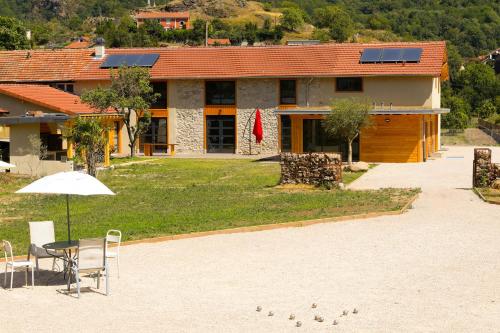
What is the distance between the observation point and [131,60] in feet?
164

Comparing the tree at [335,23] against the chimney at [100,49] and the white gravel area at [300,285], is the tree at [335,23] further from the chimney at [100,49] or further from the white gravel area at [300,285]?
the white gravel area at [300,285]

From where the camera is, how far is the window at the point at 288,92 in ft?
155

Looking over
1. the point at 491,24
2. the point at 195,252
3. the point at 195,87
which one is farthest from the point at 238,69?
the point at 491,24

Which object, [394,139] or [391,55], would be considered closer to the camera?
[394,139]

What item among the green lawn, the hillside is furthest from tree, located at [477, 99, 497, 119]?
the green lawn

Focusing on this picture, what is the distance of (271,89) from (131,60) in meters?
8.40

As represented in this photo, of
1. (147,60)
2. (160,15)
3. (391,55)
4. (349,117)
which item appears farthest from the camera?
(160,15)

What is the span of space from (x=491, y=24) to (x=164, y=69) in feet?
437

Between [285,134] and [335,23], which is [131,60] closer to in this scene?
[285,134]

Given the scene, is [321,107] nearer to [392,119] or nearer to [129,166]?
[392,119]

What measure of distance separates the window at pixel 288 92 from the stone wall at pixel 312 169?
56.3 feet

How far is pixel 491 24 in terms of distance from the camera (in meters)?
170

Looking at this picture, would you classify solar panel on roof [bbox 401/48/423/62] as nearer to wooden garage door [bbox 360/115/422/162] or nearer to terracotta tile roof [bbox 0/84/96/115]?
wooden garage door [bbox 360/115/422/162]

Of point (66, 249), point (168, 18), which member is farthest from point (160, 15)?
point (66, 249)
